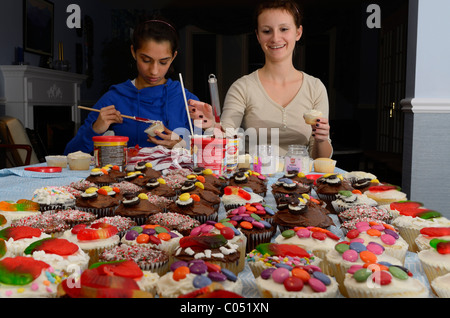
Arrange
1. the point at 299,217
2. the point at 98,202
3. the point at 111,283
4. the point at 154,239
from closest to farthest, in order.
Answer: the point at 111,283 → the point at 154,239 → the point at 299,217 → the point at 98,202

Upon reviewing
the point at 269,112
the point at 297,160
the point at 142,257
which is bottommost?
the point at 142,257

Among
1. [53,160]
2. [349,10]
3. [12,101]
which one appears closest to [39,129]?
[12,101]

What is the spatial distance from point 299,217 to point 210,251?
39 centimetres

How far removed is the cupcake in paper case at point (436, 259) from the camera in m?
1.01

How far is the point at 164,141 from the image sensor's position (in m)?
2.64

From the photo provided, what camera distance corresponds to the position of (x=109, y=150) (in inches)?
83.9

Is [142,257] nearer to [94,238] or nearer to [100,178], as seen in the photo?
[94,238]

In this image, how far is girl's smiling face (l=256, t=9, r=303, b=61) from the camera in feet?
9.37

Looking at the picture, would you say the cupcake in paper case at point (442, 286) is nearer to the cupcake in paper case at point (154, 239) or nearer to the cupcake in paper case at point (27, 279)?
the cupcake in paper case at point (154, 239)

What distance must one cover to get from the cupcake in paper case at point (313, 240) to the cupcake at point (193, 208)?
319 millimetres

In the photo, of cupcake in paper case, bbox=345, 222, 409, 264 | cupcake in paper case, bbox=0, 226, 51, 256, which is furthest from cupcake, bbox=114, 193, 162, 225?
cupcake in paper case, bbox=345, 222, 409, 264

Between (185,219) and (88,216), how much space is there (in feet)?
1.09

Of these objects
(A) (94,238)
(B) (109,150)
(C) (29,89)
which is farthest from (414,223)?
(C) (29,89)
